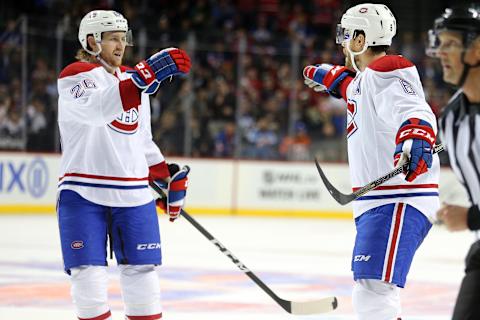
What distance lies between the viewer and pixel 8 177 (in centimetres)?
1047

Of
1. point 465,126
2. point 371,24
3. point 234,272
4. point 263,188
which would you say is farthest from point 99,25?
point 263,188

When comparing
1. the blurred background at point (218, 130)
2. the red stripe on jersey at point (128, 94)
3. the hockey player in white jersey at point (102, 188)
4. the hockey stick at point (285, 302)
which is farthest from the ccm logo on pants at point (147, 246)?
the blurred background at point (218, 130)

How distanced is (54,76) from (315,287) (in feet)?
17.3

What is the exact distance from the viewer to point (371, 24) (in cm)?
355

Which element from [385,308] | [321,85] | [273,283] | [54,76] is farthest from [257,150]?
[385,308]

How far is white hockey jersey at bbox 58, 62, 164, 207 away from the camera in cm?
359

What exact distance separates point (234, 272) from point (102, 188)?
2.99m

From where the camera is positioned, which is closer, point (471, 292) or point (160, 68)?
point (471, 292)

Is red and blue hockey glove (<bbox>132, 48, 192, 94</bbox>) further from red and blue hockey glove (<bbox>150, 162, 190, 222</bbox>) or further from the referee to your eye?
the referee

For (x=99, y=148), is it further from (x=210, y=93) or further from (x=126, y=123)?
(x=210, y=93)

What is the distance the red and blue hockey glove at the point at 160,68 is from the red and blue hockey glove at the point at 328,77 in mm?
708

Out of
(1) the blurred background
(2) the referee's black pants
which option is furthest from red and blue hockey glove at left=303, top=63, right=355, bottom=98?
(1) the blurred background

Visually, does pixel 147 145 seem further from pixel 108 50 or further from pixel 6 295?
pixel 6 295

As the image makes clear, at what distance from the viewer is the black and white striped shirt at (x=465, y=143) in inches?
98.3
